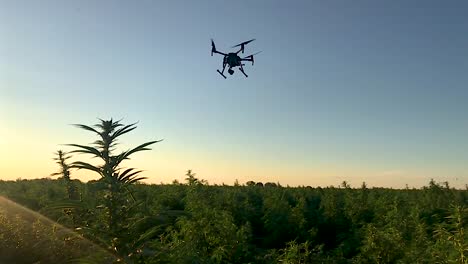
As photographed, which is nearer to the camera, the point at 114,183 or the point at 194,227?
the point at 114,183

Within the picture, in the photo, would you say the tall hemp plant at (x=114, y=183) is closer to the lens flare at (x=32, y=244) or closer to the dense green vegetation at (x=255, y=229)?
the dense green vegetation at (x=255, y=229)

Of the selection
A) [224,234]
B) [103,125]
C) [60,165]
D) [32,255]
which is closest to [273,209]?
[224,234]

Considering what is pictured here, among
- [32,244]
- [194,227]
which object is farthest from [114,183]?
[194,227]

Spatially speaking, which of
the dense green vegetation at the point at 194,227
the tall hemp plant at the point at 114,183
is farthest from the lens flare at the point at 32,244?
the tall hemp plant at the point at 114,183

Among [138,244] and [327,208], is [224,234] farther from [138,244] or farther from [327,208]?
[327,208]

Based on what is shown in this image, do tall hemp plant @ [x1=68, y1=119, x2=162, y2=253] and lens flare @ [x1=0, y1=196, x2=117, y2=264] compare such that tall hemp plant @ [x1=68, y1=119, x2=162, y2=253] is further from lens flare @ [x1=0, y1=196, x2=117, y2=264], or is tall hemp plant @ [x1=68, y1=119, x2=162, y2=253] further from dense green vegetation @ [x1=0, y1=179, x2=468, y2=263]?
lens flare @ [x1=0, y1=196, x2=117, y2=264]

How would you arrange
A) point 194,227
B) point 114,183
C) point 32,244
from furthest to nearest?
point 194,227 → point 32,244 → point 114,183

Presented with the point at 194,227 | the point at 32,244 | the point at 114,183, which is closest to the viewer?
the point at 114,183

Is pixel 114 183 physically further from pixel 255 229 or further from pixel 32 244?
pixel 255 229
